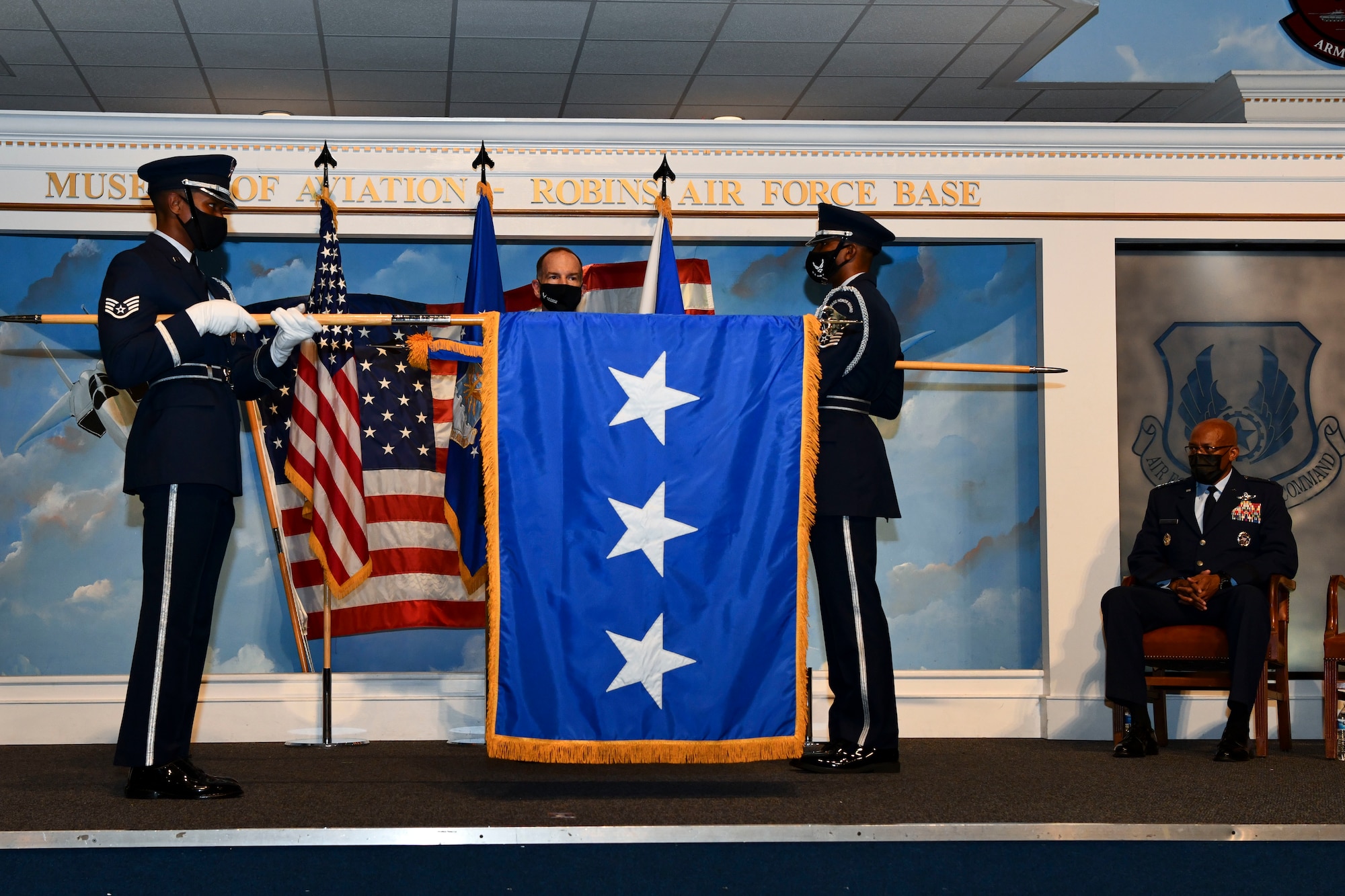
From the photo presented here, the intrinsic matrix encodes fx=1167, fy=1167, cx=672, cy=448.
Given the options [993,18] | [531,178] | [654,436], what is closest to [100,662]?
[531,178]

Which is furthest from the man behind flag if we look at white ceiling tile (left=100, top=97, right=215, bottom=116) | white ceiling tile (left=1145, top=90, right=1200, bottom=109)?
white ceiling tile (left=1145, top=90, right=1200, bottom=109)

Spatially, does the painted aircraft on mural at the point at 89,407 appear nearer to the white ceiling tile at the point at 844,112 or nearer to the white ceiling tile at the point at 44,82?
the white ceiling tile at the point at 44,82

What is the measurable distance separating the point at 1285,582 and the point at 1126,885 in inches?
88.9

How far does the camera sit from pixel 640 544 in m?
3.04

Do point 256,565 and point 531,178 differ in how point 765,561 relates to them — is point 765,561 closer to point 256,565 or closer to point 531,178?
point 531,178

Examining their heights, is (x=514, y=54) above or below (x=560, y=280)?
above

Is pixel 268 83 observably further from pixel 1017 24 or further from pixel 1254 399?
pixel 1254 399

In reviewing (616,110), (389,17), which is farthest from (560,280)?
(616,110)

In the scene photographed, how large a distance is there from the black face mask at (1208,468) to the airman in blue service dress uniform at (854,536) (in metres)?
1.67

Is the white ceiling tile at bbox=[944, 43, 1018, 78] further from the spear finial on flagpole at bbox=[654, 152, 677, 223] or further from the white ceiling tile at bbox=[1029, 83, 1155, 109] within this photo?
the spear finial on flagpole at bbox=[654, 152, 677, 223]

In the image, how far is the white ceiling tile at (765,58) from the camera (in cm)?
626

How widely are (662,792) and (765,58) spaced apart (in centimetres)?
449

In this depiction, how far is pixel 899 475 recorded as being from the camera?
5.25 meters

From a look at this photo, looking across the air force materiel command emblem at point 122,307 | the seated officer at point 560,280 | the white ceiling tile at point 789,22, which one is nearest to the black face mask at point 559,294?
the seated officer at point 560,280
